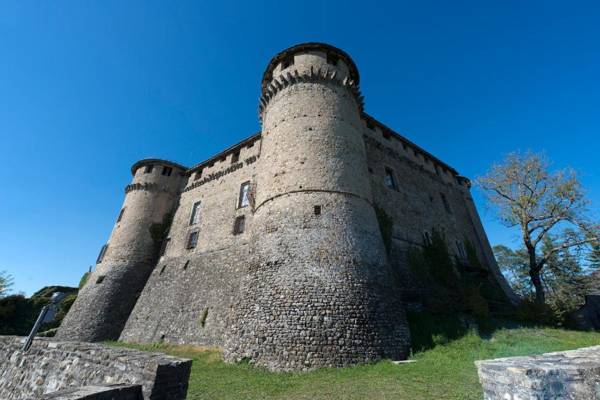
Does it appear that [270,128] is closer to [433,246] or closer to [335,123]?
[335,123]

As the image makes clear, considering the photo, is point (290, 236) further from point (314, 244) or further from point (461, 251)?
point (461, 251)

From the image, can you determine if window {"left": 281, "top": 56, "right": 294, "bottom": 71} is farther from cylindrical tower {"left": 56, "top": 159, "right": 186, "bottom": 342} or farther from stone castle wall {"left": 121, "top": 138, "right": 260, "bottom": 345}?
cylindrical tower {"left": 56, "top": 159, "right": 186, "bottom": 342}

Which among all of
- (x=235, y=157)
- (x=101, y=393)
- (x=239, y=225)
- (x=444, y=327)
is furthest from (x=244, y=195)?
(x=101, y=393)

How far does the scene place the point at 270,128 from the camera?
14.2 metres

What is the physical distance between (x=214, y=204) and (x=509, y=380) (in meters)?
18.3

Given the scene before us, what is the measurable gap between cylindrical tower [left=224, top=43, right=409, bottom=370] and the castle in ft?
0.17

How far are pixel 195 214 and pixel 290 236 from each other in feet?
39.5

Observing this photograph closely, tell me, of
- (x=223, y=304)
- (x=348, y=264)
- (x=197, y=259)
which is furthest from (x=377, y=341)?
(x=197, y=259)

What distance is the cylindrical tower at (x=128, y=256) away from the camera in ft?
54.6

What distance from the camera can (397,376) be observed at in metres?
6.63

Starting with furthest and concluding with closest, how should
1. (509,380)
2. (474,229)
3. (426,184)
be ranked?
1. (474,229)
2. (426,184)
3. (509,380)

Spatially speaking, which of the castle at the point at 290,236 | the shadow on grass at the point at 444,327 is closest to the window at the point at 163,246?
the castle at the point at 290,236

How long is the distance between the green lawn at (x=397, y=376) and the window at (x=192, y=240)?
909 cm

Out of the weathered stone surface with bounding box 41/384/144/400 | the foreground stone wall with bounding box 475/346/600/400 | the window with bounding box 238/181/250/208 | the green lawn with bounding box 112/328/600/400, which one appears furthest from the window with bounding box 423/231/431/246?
the weathered stone surface with bounding box 41/384/144/400
